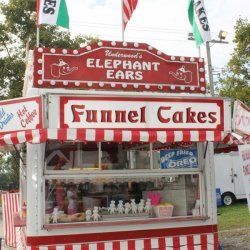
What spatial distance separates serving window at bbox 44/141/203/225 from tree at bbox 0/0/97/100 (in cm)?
1105

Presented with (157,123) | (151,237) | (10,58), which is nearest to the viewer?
(157,123)

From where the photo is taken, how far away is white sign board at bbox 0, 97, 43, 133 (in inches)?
233

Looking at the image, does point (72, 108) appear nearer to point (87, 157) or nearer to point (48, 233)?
point (87, 157)

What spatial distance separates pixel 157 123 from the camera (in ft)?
20.5

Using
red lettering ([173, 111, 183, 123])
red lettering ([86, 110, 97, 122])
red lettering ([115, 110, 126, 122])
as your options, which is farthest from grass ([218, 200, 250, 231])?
red lettering ([86, 110, 97, 122])

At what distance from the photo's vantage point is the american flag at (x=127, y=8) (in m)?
7.97

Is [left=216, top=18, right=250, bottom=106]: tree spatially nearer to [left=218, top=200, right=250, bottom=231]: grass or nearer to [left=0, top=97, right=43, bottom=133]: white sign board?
[left=218, top=200, right=250, bottom=231]: grass

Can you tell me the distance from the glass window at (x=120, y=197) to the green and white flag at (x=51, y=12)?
2.60 m

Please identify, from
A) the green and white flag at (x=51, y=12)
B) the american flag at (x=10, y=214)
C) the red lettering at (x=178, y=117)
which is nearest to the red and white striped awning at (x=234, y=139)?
the red lettering at (x=178, y=117)

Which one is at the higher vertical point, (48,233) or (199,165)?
(199,165)

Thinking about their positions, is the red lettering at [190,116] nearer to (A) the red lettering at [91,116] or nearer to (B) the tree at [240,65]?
(A) the red lettering at [91,116]

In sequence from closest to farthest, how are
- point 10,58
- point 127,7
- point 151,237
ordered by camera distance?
point 151,237 → point 127,7 → point 10,58

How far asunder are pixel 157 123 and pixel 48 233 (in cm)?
216

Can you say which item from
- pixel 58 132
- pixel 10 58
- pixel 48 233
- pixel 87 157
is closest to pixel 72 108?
pixel 58 132
